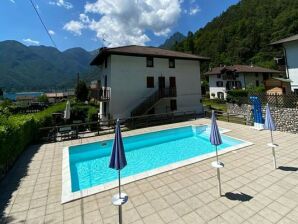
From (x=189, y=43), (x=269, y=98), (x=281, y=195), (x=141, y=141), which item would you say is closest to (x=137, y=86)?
(x=141, y=141)

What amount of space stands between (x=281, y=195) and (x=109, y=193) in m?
5.18

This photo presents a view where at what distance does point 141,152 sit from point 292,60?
59.5 ft

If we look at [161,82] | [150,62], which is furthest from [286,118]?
[150,62]

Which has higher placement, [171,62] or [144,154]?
[171,62]

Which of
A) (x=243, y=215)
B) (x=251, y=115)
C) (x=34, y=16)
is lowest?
(x=243, y=215)

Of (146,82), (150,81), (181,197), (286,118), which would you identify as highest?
(150,81)

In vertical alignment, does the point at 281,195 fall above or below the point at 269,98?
below

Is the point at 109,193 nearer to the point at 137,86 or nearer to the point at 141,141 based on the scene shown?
the point at 141,141

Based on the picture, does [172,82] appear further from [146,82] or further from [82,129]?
[82,129]

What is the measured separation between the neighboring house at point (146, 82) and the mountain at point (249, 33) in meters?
43.8

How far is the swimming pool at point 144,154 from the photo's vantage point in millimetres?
8082

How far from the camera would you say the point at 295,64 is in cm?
1789

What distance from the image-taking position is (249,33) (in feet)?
220

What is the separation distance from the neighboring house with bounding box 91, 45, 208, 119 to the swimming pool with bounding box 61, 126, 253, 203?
613 centimetres
